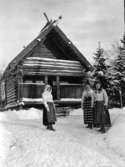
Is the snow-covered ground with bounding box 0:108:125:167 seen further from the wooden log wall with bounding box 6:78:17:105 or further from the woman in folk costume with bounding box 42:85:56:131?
the wooden log wall with bounding box 6:78:17:105

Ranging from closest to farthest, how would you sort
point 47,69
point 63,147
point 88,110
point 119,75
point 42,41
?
point 63,147 < point 88,110 < point 42,41 < point 47,69 < point 119,75

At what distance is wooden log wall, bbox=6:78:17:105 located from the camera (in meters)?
21.9

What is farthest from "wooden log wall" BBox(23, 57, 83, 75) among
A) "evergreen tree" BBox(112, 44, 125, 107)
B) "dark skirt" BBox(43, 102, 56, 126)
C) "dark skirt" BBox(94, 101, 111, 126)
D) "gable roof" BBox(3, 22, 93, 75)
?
"dark skirt" BBox(94, 101, 111, 126)

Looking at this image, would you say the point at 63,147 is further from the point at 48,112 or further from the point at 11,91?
the point at 11,91

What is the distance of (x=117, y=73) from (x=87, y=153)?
20.5 meters

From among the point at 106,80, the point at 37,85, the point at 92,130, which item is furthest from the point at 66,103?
the point at 92,130

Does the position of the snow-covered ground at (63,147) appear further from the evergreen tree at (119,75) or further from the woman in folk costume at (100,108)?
the evergreen tree at (119,75)

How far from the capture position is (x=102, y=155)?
8211mm

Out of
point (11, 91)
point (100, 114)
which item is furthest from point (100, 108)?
point (11, 91)

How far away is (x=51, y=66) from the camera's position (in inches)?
841

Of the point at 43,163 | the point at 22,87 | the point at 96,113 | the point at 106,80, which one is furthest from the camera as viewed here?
the point at 106,80

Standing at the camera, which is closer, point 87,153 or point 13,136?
point 87,153

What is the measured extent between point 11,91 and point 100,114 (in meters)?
12.5

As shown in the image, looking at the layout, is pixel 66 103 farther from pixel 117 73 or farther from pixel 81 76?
pixel 117 73
